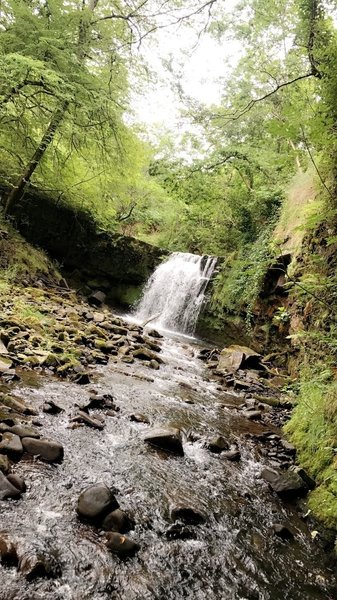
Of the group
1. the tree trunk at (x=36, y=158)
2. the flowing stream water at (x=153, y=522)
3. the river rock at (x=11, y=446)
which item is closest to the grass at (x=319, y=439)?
the flowing stream water at (x=153, y=522)

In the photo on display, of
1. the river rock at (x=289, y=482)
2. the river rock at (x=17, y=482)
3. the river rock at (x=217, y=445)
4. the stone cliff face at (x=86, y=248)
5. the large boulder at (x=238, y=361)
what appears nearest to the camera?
the river rock at (x=17, y=482)

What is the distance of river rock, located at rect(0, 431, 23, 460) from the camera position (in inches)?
108

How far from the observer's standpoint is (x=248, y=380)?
27.0 ft

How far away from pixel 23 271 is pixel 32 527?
976 centimetres

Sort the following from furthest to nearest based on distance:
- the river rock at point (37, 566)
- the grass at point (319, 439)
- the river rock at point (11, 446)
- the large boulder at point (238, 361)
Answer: the large boulder at point (238, 361) < the grass at point (319, 439) < the river rock at point (11, 446) < the river rock at point (37, 566)

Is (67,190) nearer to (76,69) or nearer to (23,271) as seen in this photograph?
(23,271)

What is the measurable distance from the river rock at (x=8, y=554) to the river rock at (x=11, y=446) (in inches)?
32.3

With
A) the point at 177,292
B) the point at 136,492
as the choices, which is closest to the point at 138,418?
the point at 136,492

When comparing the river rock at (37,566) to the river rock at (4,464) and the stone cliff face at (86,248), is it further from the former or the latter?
the stone cliff face at (86,248)

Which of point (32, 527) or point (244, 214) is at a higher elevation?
point (244, 214)

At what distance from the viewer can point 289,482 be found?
12.3 feet

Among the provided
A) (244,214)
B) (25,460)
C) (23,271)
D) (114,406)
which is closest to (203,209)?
(244,214)

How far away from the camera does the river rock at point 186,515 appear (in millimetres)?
2820

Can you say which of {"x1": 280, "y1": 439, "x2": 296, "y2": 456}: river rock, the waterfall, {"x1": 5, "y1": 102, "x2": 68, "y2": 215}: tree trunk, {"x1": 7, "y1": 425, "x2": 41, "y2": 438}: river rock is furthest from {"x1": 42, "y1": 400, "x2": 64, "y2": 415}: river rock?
the waterfall
